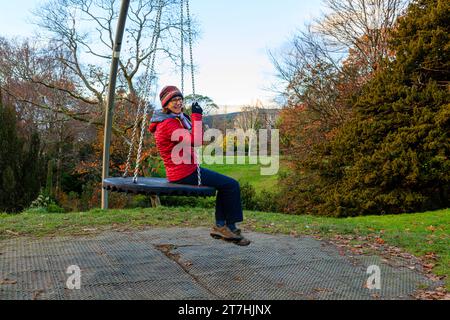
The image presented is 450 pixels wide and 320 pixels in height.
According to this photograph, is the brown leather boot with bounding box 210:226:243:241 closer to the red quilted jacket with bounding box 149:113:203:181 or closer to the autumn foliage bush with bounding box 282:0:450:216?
the red quilted jacket with bounding box 149:113:203:181

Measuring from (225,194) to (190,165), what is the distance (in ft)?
1.59

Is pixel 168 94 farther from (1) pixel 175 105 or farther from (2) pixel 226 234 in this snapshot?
(2) pixel 226 234

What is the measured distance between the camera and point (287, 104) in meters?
19.7

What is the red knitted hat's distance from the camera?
4.18 meters

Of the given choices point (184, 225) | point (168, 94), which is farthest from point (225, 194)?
point (184, 225)

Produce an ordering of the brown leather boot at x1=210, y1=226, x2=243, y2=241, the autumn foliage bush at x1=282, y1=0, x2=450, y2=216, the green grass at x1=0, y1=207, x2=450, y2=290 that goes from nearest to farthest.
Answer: the brown leather boot at x1=210, y1=226, x2=243, y2=241
the green grass at x1=0, y1=207, x2=450, y2=290
the autumn foliage bush at x1=282, y1=0, x2=450, y2=216

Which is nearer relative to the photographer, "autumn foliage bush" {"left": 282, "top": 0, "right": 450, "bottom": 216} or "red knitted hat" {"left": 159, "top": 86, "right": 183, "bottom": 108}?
"red knitted hat" {"left": 159, "top": 86, "right": 183, "bottom": 108}

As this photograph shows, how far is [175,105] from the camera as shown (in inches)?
165

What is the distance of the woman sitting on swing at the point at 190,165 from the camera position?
410 cm

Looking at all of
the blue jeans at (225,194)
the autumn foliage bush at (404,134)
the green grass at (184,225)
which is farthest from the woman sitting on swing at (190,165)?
the autumn foliage bush at (404,134)

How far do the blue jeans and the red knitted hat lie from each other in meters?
0.75

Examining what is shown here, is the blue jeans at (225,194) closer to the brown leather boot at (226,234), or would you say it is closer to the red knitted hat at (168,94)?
the brown leather boot at (226,234)

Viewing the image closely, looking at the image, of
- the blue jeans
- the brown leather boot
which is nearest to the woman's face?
the blue jeans
